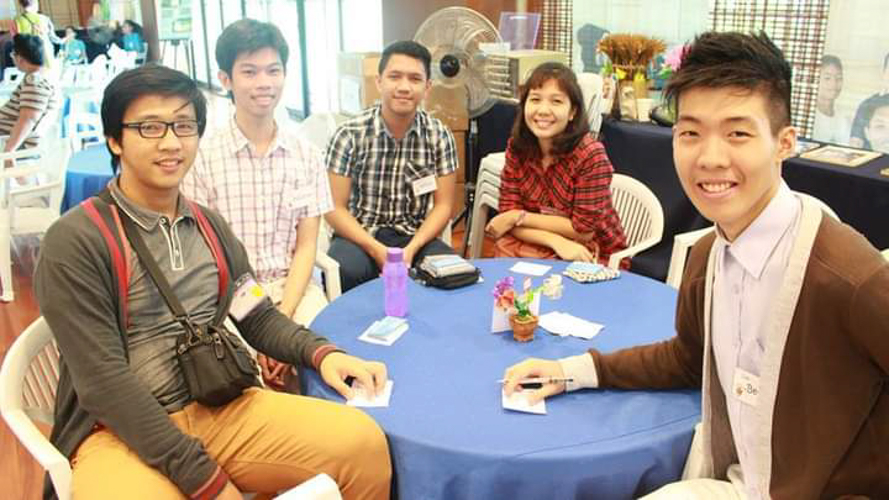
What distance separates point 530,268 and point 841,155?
1.59 metres

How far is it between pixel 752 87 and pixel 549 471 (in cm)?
74

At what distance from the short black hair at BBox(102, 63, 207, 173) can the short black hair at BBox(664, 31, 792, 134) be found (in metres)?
1.09

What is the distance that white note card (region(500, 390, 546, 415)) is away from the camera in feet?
4.83

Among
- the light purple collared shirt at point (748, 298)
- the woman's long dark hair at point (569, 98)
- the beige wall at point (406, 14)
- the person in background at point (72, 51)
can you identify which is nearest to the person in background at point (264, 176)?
the woman's long dark hair at point (569, 98)

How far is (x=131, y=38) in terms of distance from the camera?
10.5 metres

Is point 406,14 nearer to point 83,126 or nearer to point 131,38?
point 83,126

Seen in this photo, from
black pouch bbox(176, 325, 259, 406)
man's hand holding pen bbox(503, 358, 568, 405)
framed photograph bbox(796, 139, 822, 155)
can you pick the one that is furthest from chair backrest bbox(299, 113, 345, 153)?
man's hand holding pen bbox(503, 358, 568, 405)

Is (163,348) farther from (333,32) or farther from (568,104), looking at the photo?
(333,32)

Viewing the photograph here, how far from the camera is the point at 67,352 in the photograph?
1.44 meters

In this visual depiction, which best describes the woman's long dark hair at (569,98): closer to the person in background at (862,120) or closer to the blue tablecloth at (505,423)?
the blue tablecloth at (505,423)

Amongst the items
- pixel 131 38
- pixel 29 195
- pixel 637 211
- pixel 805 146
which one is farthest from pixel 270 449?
pixel 131 38

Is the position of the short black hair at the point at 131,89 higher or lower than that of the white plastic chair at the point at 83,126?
higher

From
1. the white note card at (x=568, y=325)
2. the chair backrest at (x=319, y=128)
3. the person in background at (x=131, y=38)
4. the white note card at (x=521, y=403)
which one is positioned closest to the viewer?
the white note card at (x=521, y=403)

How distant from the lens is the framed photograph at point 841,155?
2896 mm
